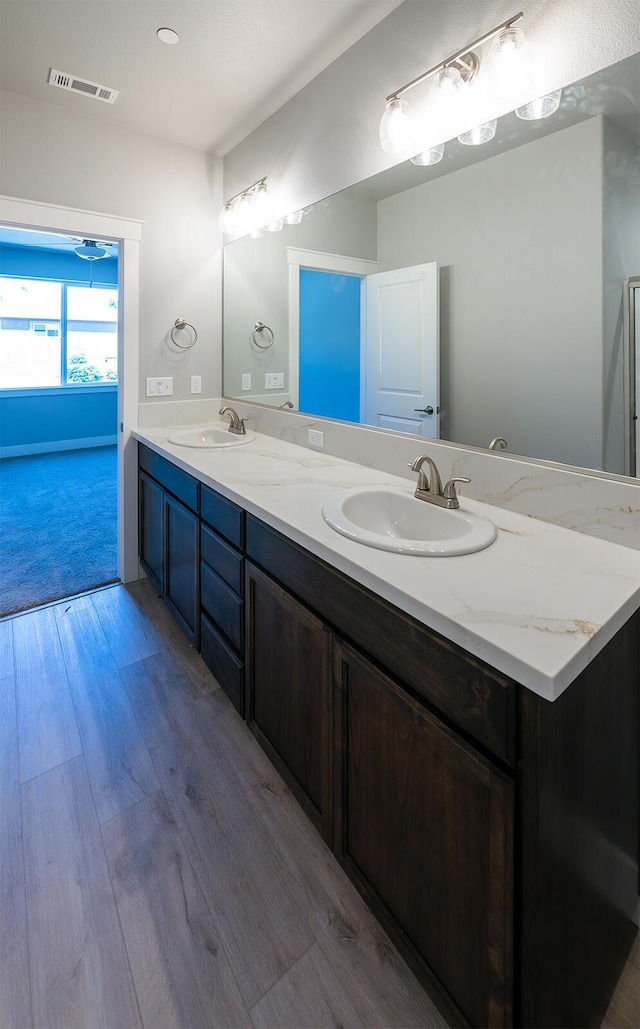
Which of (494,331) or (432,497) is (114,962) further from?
(494,331)

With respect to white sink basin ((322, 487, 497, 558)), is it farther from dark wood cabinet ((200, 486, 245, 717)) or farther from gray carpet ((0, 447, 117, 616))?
gray carpet ((0, 447, 117, 616))

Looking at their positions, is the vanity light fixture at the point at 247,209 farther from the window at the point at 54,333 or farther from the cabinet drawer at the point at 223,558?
the window at the point at 54,333

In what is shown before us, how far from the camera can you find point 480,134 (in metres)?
1.44

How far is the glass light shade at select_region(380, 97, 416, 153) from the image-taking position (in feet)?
5.32

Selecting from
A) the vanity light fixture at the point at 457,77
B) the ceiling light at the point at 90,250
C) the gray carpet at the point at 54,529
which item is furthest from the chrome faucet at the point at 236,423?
the ceiling light at the point at 90,250

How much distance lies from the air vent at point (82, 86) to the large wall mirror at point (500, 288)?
39.8 inches

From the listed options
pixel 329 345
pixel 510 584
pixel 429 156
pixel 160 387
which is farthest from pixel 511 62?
pixel 160 387

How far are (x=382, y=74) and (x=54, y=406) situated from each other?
21.0ft

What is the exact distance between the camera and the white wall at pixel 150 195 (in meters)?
2.34

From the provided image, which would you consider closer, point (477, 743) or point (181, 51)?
point (477, 743)

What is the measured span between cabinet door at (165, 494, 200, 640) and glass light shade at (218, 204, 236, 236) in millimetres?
1540

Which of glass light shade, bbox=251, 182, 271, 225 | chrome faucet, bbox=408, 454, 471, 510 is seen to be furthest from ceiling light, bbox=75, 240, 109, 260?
chrome faucet, bbox=408, 454, 471, 510

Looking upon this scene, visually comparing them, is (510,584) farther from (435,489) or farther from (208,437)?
(208,437)

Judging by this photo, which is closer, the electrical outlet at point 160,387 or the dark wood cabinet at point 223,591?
the dark wood cabinet at point 223,591
